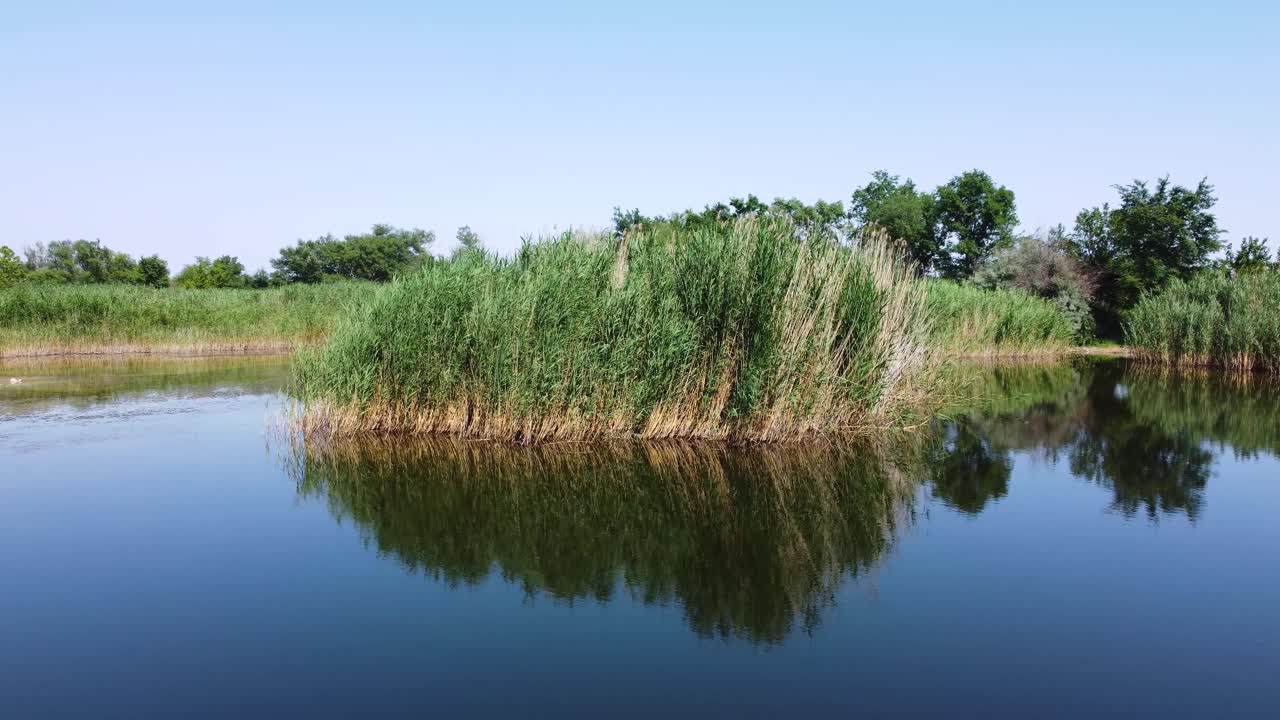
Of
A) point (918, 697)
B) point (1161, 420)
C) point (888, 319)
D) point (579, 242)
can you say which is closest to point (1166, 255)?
point (1161, 420)

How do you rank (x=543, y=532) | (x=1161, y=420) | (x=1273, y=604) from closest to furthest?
(x=1273, y=604), (x=543, y=532), (x=1161, y=420)

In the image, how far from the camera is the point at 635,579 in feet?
26.0

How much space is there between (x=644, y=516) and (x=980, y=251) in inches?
→ 2042

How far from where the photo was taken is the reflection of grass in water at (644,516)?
25.3ft

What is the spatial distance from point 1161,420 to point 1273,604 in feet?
38.3

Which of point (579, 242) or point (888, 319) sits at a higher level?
point (579, 242)

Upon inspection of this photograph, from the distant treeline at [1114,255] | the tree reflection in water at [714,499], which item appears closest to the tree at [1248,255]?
the distant treeline at [1114,255]

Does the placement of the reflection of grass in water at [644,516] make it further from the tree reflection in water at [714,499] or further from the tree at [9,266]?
the tree at [9,266]

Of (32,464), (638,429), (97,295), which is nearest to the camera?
(32,464)

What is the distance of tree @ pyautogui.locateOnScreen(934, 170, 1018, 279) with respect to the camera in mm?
55906

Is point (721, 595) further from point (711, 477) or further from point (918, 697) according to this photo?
point (711, 477)

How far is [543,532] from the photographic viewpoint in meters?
9.41

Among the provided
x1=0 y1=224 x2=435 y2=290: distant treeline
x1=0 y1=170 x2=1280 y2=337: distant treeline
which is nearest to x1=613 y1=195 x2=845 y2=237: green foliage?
x1=0 y1=170 x2=1280 y2=337: distant treeline

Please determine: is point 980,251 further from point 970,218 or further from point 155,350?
point 155,350
